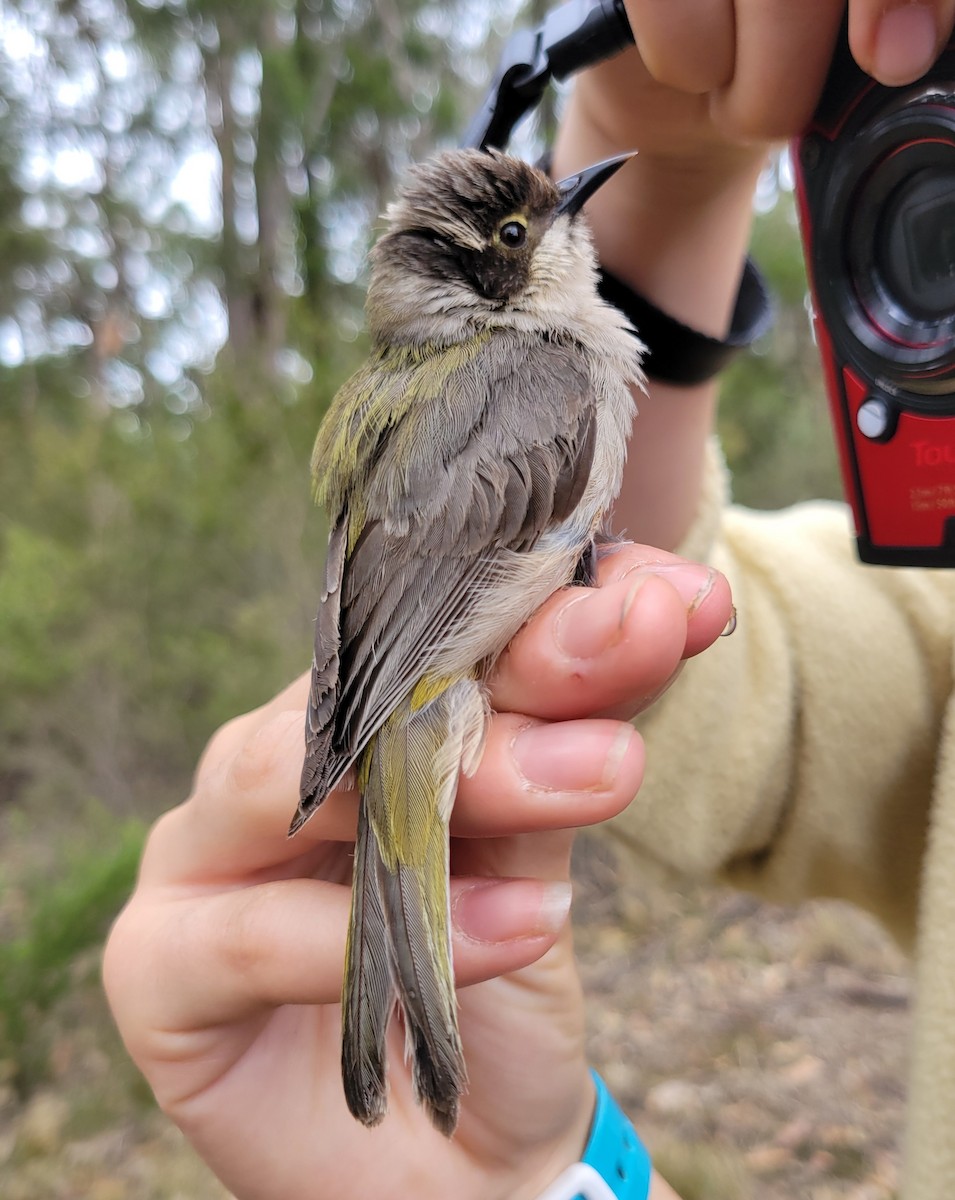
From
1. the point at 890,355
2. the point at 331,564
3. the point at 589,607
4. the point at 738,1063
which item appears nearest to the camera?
the point at 589,607

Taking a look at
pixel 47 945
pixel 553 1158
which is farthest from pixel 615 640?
pixel 47 945

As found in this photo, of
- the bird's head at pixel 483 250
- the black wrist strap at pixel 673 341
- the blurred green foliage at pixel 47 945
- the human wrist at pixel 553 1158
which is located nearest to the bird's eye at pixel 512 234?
the bird's head at pixel 483 250

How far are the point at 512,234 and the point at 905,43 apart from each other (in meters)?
0.76

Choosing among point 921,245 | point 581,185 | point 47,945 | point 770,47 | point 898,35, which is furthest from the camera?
point 47,945

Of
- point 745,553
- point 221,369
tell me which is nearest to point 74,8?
point 221,369

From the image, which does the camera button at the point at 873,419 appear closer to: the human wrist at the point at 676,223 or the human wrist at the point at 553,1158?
the human wrist at the point at 676,223

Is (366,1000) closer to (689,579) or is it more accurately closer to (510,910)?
(510,910)

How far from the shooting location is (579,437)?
50.5 inches

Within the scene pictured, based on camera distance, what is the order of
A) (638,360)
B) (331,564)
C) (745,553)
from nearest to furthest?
(331,564), (638,360), (745,553)

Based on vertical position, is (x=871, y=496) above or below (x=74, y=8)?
below

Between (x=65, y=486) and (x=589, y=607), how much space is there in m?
5.69

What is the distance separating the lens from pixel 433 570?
125 centimetres

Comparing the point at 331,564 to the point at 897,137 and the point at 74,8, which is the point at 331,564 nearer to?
the point at 897,137

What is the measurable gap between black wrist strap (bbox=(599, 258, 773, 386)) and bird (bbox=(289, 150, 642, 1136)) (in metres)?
0.16
